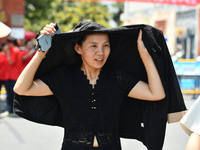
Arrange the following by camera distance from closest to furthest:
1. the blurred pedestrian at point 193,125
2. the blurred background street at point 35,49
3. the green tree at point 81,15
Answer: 1. the blurred pedestrian at point 193,125
2. the blurred background street at point 35,49
3. the green tree at point 81,15

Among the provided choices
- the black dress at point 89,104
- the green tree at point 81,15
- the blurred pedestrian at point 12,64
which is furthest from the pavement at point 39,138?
the green tree at point 81,15

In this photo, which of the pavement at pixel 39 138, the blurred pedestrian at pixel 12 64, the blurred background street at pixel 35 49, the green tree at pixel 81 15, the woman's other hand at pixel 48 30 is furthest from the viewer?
the green tree at pixel 81 15

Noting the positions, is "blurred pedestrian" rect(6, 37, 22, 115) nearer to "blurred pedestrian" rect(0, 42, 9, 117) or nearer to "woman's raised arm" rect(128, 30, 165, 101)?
"blurred pedestrian" rect(0, 42, 9, 117)

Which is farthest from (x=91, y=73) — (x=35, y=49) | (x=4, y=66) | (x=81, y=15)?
(x=81, y=15)

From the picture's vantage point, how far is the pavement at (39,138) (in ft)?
17.4

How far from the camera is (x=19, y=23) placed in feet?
45.7

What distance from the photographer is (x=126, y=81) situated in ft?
7.63

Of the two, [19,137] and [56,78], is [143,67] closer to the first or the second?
[56,78]

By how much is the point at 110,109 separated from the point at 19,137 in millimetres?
3922

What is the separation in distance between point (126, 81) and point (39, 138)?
12.3 feet

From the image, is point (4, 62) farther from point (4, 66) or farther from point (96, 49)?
point (96, 49)

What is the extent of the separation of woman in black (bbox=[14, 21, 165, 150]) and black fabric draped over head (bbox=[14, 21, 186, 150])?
0.06m

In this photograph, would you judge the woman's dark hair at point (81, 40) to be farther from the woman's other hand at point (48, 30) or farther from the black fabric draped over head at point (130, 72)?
the woman's other hand at point (48, 30)

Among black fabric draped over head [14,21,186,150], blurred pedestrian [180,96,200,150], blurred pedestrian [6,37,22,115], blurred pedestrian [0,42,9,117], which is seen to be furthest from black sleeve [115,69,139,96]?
blurred pedestrian [0,42,9,117]
